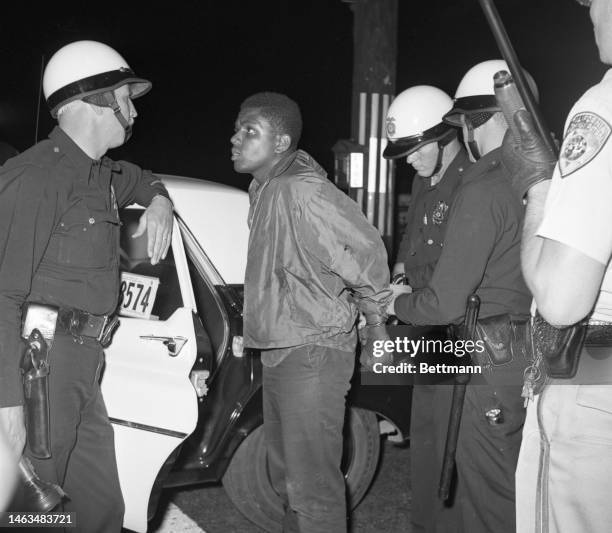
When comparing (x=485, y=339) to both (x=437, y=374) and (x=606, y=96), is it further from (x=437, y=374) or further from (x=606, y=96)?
(x=606, y=96)

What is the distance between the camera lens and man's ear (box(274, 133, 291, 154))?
3232 mm

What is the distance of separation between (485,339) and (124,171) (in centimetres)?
166

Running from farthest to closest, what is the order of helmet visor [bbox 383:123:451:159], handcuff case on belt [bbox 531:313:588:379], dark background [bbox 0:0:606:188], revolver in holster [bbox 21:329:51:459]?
1. dark background [bbox 0:0:606:188]
2. helmet visor [bbox 383:123:451:159]
3. revolver in holster [bbox 21:329:51:459]
4. handcuff case on belt [bbox 531:313:588:379]

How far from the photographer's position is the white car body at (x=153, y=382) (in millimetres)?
3061

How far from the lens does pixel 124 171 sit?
3.11 m

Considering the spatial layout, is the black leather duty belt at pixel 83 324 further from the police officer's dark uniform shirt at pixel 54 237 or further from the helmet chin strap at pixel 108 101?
the helmet chin strap at pixel 108 101

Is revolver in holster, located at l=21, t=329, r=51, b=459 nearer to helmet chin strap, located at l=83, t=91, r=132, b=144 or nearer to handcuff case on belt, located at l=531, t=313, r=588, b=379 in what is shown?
helmet chin strap, located at l=83, t=91, r=132, b=144

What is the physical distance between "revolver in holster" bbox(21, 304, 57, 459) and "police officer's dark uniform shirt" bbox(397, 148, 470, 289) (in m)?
1.76

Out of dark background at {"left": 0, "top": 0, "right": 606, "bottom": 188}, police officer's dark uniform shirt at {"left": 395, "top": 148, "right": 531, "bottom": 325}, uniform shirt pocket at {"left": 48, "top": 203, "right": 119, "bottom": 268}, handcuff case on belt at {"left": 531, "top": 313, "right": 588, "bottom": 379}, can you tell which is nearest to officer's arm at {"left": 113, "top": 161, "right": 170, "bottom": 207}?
uniform shirt pocket at {"left": 48, "top": 203, "right": 119, "bottom": 268}

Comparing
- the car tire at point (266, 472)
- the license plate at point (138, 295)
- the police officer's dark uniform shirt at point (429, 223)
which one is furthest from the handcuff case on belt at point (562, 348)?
the license plate at point (138, 295)

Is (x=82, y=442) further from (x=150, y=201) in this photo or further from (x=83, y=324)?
(x=150, y=201)

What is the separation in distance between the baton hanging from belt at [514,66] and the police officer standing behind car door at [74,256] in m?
1.56

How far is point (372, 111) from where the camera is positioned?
6.29m

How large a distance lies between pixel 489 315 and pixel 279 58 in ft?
80.1
